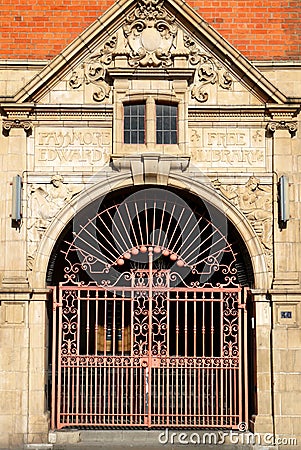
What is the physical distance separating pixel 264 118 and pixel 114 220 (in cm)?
307

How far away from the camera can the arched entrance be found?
43.7 ft

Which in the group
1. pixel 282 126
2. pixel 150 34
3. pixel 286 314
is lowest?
pixel 286 314

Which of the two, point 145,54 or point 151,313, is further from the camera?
point 145,54

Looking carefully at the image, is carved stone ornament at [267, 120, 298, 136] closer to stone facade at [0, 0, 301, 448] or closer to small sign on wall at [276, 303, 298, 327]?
stone facade at [0, 0, 301, 448]

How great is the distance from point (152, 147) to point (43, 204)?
203cm

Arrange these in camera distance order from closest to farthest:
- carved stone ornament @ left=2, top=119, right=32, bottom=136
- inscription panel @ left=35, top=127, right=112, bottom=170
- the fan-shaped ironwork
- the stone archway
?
the stone archway
carved stone ornament @ left=2, top=119, right=32, bottom=136
inscription panel @ left=35, top=127, right=112, bottom=170
the fan-shaped ironwork

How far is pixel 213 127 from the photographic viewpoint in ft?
44.5

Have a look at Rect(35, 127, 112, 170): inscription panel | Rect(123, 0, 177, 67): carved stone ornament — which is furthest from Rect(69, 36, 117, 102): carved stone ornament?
Rect(35, 127, 112, 170): inscription panel

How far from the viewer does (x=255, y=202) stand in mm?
13398

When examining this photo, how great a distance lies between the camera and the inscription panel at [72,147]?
13.5m

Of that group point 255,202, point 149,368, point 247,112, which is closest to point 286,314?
point 255,202

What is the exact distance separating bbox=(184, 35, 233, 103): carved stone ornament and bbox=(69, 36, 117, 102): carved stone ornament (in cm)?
136

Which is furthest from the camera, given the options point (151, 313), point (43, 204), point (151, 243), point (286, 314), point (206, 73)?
point (151, 243)

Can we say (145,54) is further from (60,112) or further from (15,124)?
(15,124)
